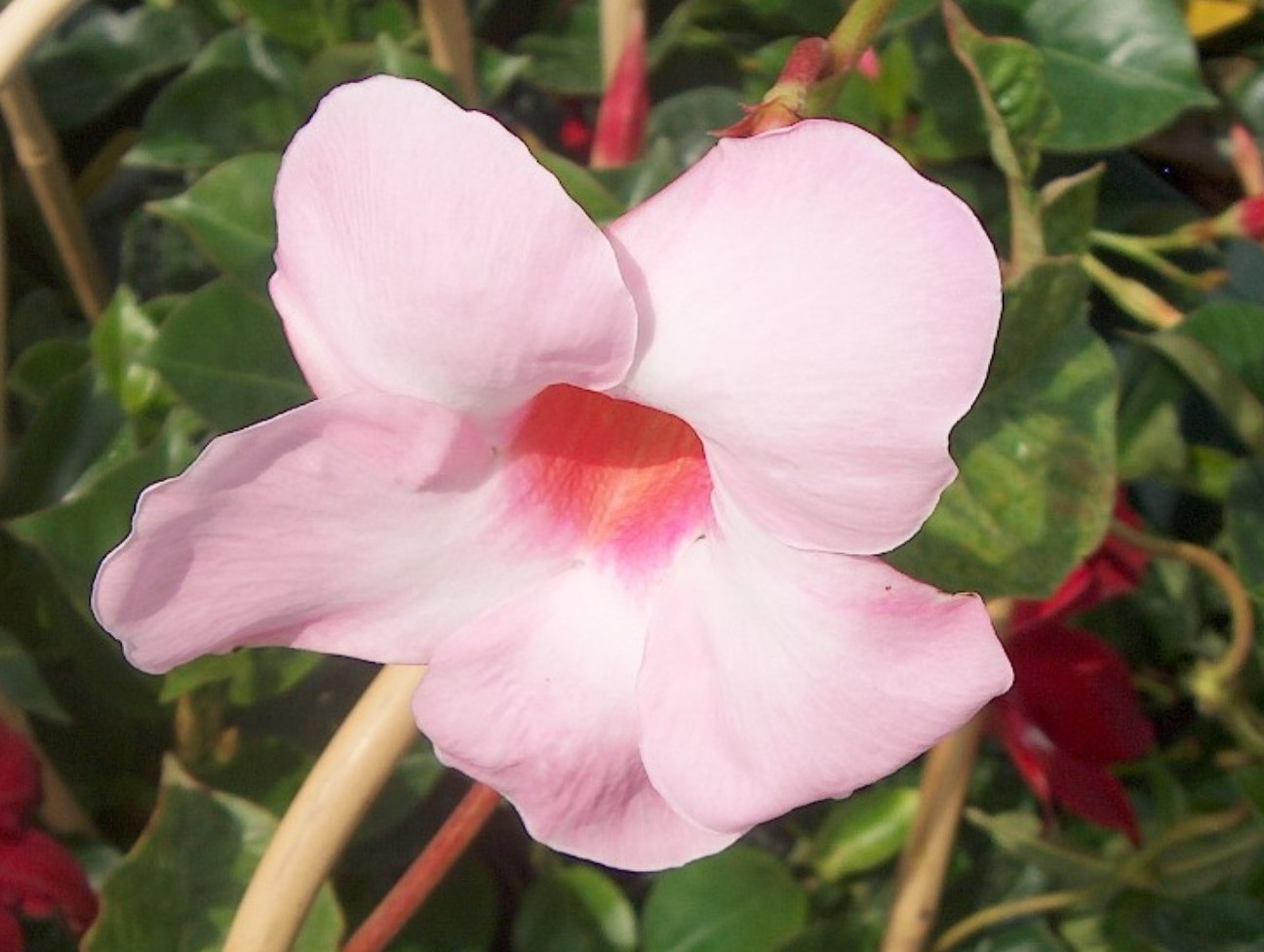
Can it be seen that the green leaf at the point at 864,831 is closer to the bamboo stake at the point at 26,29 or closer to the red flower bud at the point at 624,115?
the red flower bud at the point at 624,115

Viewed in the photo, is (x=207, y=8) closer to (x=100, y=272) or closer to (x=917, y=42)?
(x=100, y=272)

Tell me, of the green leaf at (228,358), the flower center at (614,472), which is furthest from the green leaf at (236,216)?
the flower center at (614,472)

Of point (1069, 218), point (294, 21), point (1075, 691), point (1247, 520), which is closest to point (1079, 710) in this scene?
point (1075, 691)

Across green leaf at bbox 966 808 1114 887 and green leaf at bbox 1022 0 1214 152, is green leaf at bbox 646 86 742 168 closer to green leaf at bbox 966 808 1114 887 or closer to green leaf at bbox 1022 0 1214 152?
green leaf at bbox 1022 0 1214 152

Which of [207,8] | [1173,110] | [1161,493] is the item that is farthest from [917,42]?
[207,8]

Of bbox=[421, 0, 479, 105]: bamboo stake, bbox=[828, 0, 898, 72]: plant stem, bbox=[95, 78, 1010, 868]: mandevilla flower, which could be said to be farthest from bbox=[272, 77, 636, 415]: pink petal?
bbox=[421, 0, 479, 105]: bamboo stake

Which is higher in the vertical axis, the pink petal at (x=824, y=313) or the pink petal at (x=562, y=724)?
the pink petal at (x=824, y=313)
